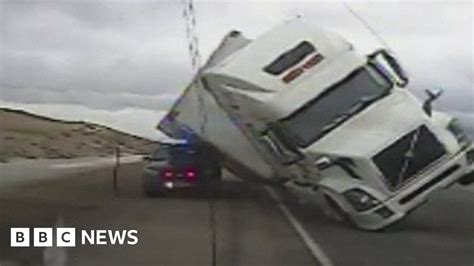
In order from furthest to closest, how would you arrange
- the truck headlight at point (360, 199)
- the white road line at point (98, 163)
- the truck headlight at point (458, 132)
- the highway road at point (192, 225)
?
the truck headlight at point (360, 199) → the truck headlight at point (458, 132) → the white road line at point (98, 163) → the highway road at point (192, 225)

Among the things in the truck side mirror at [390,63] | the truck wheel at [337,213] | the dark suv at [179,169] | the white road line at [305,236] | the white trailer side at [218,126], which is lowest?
the white road line at [305,236]

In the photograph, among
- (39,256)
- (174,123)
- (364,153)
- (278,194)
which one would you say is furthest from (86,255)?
(364,153)

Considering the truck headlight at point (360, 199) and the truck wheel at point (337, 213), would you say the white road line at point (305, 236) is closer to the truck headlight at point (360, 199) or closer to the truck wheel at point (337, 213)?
the truck wheel at point (337, 213)

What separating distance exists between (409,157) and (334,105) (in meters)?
0.57

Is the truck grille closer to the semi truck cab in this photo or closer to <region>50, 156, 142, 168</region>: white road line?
the semi truck cab

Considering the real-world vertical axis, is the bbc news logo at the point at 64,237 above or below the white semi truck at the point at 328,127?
below

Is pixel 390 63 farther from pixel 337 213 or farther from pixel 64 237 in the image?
pixel 64 237

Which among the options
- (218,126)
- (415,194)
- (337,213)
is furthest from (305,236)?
(218,126)

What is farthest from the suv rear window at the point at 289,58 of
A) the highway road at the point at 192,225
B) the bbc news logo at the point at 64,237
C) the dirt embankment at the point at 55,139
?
the bbc news logo at the point at 64,237

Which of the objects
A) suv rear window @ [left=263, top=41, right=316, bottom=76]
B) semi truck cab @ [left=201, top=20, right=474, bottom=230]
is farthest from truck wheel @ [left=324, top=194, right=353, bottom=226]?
suv rear window @ [left=263, top=41, right=316, bottom=76]

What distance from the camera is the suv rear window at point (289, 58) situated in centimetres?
595

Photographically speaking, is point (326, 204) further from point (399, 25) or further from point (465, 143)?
point (399, 25)

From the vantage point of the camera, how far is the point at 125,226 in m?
4.43

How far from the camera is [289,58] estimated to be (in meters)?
6.12
